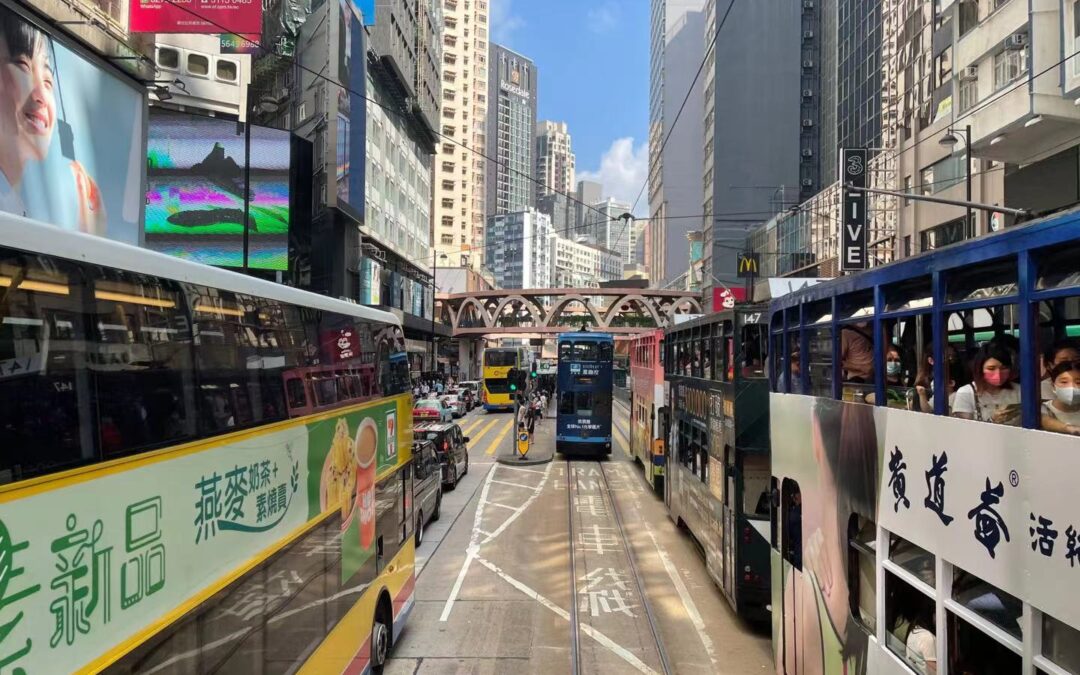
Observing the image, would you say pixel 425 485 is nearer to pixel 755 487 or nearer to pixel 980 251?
pixel 755 487

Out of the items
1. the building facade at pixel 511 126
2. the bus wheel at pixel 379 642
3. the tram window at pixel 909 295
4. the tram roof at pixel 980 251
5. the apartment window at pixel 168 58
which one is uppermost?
the building facade at pixel 511 126

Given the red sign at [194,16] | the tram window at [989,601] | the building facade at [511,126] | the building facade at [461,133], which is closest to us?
the tram window at [989,601]

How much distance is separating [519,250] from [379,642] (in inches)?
5285

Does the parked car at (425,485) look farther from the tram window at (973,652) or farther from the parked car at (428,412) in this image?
the parked car at (428,412)

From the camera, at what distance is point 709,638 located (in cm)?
868

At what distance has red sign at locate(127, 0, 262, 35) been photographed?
1634 centimetres

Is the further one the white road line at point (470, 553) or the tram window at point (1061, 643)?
the white road line at point (470, 553)

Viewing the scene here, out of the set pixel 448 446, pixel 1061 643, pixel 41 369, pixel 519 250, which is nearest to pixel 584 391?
pixel 448 446

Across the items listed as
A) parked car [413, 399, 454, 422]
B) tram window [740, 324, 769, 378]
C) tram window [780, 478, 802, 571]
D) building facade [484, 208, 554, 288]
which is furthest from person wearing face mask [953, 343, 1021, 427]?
building facade [484, 208, 554, 288]

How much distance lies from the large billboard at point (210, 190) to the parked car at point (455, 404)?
11624 mm

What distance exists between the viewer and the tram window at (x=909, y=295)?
13.3ft

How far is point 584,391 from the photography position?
24125mm

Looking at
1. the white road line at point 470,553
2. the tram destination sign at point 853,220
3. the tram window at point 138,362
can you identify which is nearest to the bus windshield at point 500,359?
the tram destination sign at point 853,220

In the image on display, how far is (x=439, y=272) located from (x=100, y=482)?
76.9 metres
